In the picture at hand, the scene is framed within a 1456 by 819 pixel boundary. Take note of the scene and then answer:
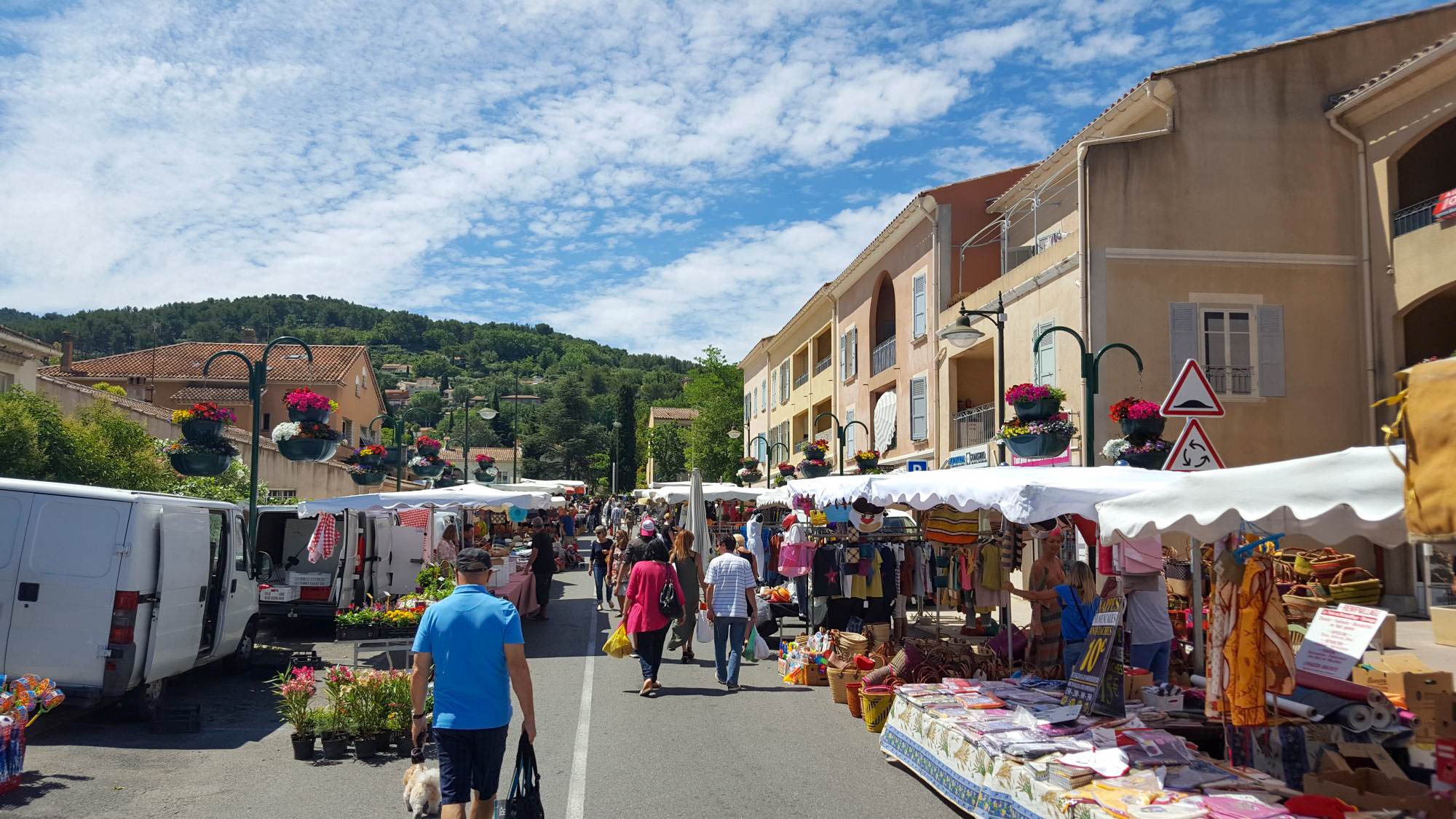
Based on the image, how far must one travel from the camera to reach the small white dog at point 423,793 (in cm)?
649

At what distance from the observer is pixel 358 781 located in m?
7.55

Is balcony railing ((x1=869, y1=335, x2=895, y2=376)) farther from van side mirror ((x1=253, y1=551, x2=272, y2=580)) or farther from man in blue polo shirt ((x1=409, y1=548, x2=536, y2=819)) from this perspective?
man in blue polo shirt ((x1=409, y1=548, x2=536, y2=819))

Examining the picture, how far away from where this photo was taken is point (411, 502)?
49.8 feet

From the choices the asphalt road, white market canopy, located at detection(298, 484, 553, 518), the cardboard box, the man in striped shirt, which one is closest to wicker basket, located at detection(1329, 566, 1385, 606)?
the asphalt road

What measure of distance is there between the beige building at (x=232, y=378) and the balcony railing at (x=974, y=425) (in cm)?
3222

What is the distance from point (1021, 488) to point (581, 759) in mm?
4165

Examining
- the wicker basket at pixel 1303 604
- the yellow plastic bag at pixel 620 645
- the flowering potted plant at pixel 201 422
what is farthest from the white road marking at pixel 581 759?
the wicker basket at pixel 1303 604

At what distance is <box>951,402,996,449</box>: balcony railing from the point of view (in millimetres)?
23188

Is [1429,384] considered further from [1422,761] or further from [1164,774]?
[1422,761]

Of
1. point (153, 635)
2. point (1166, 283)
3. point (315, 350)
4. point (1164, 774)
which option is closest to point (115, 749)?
point (153, 635)

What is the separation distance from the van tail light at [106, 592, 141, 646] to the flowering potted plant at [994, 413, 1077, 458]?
31.4ft

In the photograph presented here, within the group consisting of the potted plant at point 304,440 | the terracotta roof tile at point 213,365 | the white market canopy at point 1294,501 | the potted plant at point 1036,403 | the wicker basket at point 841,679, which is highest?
the terracotta roof tile at point 213,365

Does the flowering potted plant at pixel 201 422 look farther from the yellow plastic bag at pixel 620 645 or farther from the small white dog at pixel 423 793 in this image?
the small white dog at pixel 423 793

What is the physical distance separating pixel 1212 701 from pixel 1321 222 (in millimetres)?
16561
